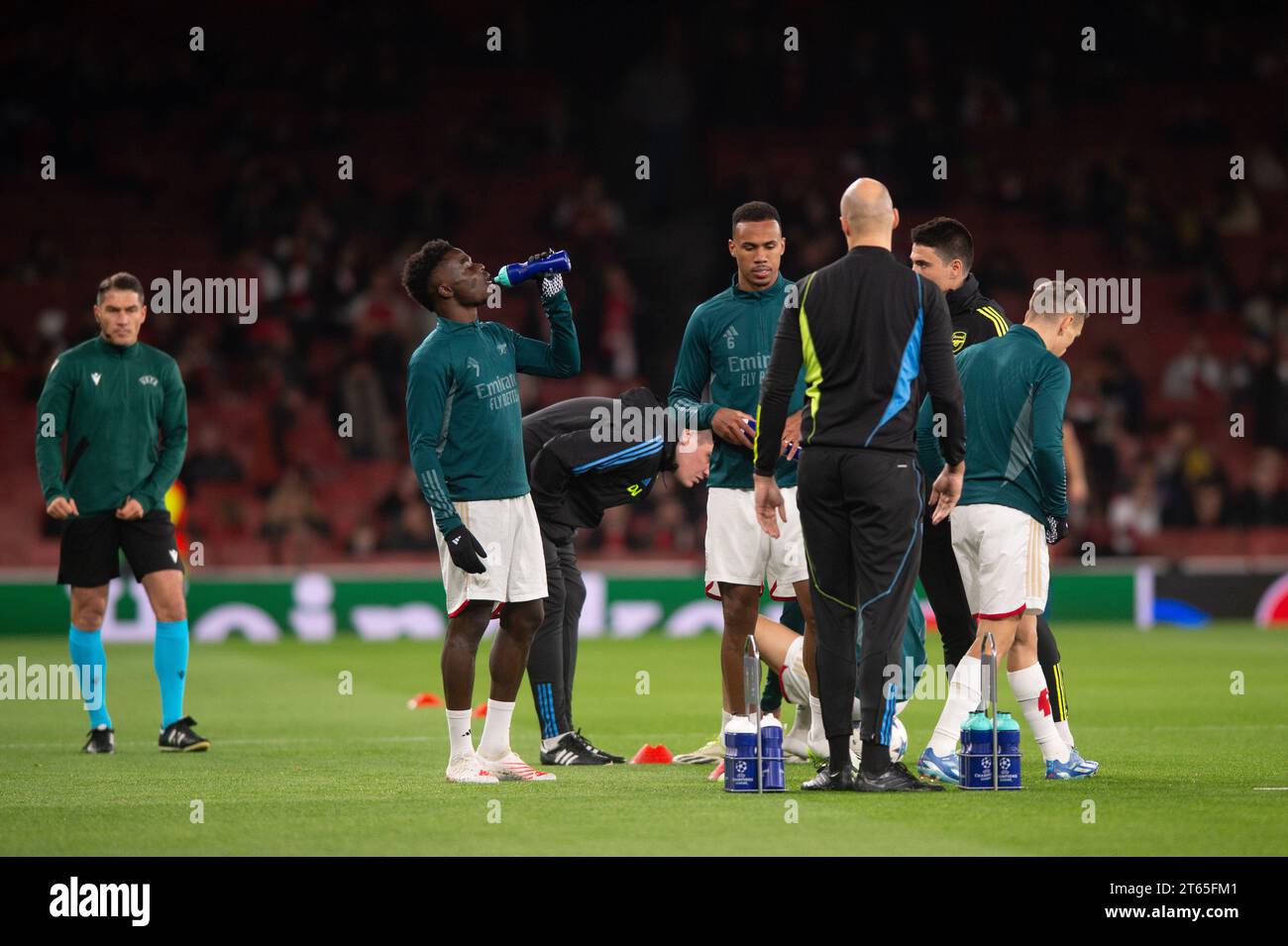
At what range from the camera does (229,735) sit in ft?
34.6

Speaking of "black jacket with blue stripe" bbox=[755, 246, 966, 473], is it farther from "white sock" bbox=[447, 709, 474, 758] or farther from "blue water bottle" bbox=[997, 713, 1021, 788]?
"white sock" bbox=[447, 709, 474, 758]

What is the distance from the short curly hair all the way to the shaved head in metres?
1.85

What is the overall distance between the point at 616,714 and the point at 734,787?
4.37 metres

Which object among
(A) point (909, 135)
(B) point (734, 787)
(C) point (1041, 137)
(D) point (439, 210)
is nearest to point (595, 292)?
(D) point (439, 210)

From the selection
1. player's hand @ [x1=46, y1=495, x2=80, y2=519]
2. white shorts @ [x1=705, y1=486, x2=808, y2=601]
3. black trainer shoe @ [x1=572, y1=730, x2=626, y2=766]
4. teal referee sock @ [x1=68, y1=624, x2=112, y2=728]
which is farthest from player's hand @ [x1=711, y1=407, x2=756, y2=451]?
teal referee sock @ [x1=68, y1=624, x2=112, y2=728]

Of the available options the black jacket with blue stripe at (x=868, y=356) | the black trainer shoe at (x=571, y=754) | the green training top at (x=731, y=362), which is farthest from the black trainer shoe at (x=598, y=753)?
the black jacket with blue stripe at (x=868, y=356)

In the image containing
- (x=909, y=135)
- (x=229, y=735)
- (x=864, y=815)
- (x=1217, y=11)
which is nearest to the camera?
(x=864, y=815)

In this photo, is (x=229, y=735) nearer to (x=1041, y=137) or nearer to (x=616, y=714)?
(x=616, y=714)

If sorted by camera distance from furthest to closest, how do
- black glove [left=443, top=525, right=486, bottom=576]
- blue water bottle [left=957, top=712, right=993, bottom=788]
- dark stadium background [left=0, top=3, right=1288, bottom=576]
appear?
dark stadium background [left=0, top=3, right=1288, bottom=576], black glove [left=443, top=525, right=486, bottom=576], blue water bottle [left=957, top=712, right=993, bottom=788]

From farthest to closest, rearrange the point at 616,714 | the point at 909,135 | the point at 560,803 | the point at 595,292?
the point at 909,135
the point at 595,292
the point at 616,714
the point at 560,803

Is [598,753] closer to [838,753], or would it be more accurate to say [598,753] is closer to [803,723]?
[803,723]

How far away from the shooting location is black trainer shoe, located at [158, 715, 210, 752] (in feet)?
31.6

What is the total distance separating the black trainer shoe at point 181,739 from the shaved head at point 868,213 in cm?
457

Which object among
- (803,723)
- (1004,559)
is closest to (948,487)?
(1004,559)
